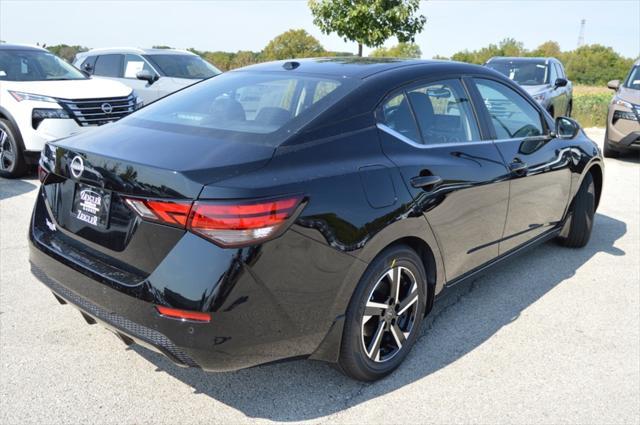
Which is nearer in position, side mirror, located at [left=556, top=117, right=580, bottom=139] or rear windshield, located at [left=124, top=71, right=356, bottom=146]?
rear windshield, located at [left=124, top=71, right=356, bottom=146]

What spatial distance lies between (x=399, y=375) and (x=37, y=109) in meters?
5.98

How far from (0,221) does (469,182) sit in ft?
14.6

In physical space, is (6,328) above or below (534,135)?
below

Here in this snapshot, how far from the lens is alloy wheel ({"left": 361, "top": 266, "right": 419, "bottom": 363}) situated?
279cm

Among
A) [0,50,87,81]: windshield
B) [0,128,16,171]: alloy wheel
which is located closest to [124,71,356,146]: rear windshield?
[0,128,16,171]: alloy wheel

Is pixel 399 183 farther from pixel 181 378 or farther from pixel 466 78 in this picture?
pixel 181 378

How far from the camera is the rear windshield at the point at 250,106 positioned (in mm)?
2633

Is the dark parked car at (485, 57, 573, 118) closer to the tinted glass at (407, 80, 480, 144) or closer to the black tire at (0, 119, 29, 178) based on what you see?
the tinted glass at (407, 80, 480, 144)

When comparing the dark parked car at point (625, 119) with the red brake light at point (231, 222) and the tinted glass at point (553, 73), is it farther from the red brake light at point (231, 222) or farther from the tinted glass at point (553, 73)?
the red brake light at point (231, 222)

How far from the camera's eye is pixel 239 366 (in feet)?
7.73

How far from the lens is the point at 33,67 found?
791 centimetres

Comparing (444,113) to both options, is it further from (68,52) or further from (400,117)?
(68,52)

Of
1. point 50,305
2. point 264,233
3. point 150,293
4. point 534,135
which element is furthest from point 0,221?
point 534,135

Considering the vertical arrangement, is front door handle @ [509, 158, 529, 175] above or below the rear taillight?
above
